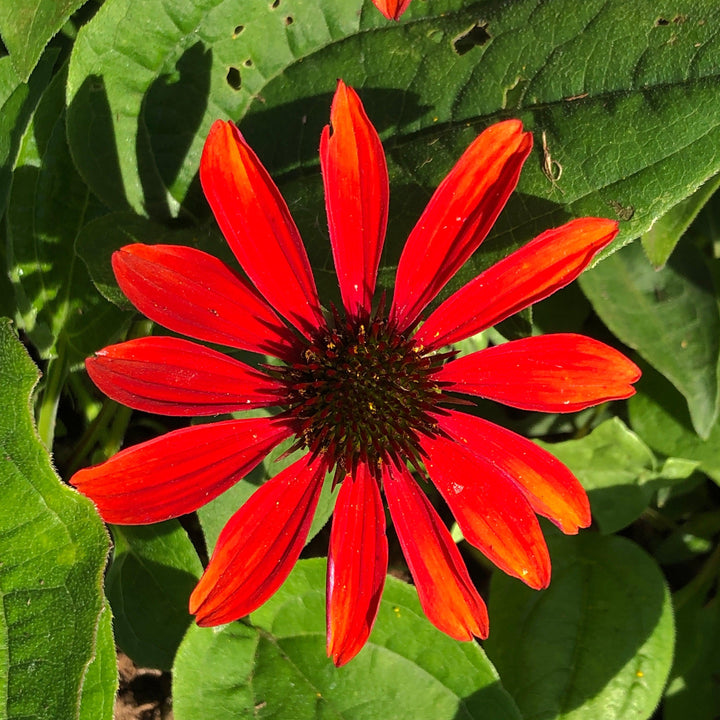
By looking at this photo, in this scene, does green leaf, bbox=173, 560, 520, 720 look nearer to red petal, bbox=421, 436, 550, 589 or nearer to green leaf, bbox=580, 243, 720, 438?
red petal, bbox=421, 436, 550, 589

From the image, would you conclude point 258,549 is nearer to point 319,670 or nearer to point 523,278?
point 319,670

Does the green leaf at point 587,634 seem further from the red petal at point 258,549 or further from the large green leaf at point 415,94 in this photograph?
the large green leaf at point 415,94

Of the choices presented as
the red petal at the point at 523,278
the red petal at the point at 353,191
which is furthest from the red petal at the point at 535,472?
the red petal at the point at 353,191

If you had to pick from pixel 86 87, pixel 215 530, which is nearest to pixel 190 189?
pixel 86 87

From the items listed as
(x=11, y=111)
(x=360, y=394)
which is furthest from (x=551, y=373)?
(x=11, y=111)

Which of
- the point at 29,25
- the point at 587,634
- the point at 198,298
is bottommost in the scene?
the point at 587,634

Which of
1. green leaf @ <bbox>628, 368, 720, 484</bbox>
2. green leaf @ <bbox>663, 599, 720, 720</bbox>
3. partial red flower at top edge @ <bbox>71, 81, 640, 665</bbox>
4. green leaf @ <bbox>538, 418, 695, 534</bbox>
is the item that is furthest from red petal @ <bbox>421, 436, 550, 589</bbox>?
green leaf @ <bbox>663, 599, 720, 720</bbox>
